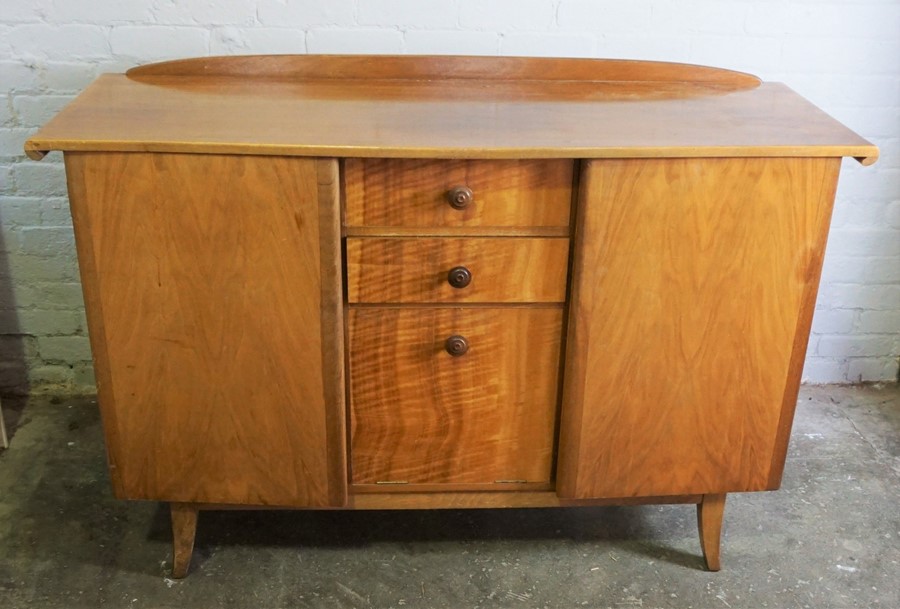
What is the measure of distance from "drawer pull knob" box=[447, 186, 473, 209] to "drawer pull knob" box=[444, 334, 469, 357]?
23 cm

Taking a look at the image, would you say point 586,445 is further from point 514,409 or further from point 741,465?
point 741,465

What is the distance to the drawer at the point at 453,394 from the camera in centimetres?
155

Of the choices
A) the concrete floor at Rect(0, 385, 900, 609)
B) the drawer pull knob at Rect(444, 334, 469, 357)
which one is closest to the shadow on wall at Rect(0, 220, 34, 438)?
the concrete floor at Rect(0, 385, 900, 609)

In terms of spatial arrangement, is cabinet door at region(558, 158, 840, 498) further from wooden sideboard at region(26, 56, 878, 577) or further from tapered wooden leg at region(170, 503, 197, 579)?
tapered wooden leg at region(170, 503, 197, 579)

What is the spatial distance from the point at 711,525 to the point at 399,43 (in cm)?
116

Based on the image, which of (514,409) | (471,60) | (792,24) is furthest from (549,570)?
(792,24)

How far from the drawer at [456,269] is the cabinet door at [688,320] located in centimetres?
5

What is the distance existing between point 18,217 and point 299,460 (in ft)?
3.19

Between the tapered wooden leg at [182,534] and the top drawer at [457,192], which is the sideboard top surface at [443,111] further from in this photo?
the tapered wooden leg at [182,534]

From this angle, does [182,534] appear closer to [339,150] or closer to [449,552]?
[449,552]

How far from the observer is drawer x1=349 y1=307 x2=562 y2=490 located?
155 cm

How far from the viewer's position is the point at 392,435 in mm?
1637

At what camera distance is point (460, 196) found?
4.72 feet

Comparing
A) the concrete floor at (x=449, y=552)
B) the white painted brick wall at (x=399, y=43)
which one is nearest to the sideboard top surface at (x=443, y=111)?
the white painted brick wall at (x=399, y=43)
